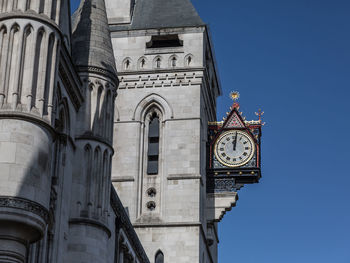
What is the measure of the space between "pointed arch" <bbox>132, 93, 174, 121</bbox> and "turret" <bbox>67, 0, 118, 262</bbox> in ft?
58.2

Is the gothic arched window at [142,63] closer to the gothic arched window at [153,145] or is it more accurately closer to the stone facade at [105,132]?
the stone facade at [105,132]

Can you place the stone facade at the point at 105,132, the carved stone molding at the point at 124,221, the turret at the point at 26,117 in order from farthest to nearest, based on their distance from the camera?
the carved stone molding at the point at 124,221 < the stone facade at the point at 105,132 < the turret at the point at 26,117

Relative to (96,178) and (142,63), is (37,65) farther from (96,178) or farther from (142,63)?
(142,63)

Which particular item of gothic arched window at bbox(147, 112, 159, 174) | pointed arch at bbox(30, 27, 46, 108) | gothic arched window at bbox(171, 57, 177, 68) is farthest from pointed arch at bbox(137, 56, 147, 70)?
pointed arch at bbox(30, 27, 46, 108)

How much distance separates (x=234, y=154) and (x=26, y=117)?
1067 inches

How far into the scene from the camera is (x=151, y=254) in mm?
47406

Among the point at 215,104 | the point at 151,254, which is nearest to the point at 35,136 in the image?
the point at 151,254

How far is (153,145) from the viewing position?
5069 cm

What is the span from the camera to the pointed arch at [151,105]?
167ft

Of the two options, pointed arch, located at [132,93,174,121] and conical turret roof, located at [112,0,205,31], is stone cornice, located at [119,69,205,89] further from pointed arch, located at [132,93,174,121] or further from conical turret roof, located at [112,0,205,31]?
conical turret roof, located at [112,0,205,31]

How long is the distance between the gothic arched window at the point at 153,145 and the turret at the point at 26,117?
2394 centimetres

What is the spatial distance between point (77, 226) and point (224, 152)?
2187 cm

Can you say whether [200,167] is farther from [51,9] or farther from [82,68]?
[51,9]

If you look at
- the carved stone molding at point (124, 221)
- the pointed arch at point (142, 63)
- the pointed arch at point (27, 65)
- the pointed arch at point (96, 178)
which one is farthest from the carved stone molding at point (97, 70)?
the pointed arch at point (142, 63)
